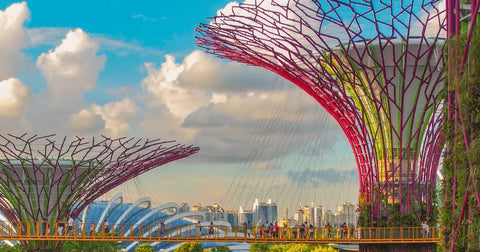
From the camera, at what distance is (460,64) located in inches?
1086

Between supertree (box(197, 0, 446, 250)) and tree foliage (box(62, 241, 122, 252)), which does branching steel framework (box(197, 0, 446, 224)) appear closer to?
supertree (box(197, 0, 446, 250))

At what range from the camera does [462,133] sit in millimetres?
27359

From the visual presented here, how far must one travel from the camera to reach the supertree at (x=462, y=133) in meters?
26.0

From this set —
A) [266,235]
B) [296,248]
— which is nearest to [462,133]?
[266,235]

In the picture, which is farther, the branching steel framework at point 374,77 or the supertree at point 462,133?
the branching steel framework at point 374,77

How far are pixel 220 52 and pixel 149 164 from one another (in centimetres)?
1106

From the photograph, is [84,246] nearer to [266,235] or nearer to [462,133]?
[266,235]

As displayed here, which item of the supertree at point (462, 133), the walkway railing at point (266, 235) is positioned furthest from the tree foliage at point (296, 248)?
the supertree at point (462, 133)

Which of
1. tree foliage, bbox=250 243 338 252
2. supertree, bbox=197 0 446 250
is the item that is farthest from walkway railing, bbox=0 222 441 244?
tree foliage, bbox=250 243 338 252

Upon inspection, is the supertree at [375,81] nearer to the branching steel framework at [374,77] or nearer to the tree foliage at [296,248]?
the branching steel framework at [374,77]

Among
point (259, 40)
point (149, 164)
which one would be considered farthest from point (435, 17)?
point (149, 164)

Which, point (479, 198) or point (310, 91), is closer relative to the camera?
point (479, 198)

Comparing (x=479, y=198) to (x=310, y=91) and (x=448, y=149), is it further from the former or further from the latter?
(x=310, y=91)

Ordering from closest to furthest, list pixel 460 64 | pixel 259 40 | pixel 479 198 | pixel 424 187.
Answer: pixel 479 198
pixel 460 64
pixel 259 40
pixel 424 187
